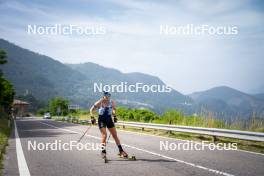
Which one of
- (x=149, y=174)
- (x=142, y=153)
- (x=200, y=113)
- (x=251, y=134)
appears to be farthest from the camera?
(x=200, y=113)

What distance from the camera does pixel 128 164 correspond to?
8.59 m

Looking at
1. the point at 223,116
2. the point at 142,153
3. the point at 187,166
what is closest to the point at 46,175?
the point at 187,166

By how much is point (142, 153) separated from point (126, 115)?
101 ft

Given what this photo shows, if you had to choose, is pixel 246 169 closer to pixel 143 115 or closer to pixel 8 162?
pixel 8 162

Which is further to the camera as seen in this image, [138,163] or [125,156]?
[125,156]

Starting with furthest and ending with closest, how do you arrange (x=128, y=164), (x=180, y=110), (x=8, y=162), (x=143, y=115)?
(x=143, y=115)
(x=180, y=110)
(x=8, y=162)
(x=128, y=164)

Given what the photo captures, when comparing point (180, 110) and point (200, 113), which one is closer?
point (200, 113)

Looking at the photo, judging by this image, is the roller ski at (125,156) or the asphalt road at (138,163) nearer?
the asphalt road at (138,163)

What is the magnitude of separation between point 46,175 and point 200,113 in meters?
12.7

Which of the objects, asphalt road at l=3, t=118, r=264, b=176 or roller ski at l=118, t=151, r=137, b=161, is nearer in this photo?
asphalt road at l=3, t=118, r=264, b=176

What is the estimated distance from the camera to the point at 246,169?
7.74m

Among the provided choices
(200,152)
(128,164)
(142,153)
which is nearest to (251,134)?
(200,152)

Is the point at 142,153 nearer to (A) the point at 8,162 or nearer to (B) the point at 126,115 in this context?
(A) the point at 8,162

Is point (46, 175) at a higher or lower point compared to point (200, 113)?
lower
